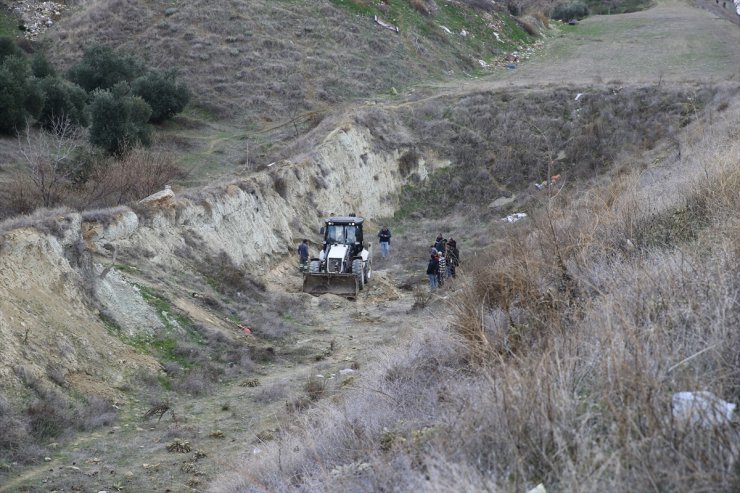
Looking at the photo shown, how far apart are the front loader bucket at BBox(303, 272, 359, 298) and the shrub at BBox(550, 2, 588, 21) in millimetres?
58849

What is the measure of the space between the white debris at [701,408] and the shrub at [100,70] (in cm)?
4073

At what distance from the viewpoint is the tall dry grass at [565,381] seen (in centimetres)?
506

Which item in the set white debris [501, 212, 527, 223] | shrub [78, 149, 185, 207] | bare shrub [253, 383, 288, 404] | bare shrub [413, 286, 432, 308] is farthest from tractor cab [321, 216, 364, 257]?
bare shrub [253, 383, 288, 404]

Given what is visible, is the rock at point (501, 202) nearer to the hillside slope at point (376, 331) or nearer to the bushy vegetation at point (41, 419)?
the hillside slope at point (376, 331)

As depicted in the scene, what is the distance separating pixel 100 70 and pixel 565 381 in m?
41.0

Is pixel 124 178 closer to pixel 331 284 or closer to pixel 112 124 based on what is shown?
pixel 331 284

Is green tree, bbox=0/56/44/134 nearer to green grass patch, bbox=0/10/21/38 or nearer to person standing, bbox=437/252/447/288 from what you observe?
green grass patch, bbox=0/10/21/38

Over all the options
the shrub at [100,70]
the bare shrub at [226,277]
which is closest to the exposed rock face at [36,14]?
the shrub at [100,70]

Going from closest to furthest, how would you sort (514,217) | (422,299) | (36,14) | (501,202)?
(422,299)
(514,217)
(501,202)
(36,14)

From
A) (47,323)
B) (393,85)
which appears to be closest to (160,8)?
(393,85)

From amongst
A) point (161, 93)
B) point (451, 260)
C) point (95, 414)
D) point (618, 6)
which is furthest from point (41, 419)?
point (618, 6)

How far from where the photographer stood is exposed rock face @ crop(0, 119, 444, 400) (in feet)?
46.4

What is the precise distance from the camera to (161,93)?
40219 mm

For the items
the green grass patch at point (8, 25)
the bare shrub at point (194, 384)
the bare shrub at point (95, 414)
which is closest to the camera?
the bare shrub at point (95, 414)
